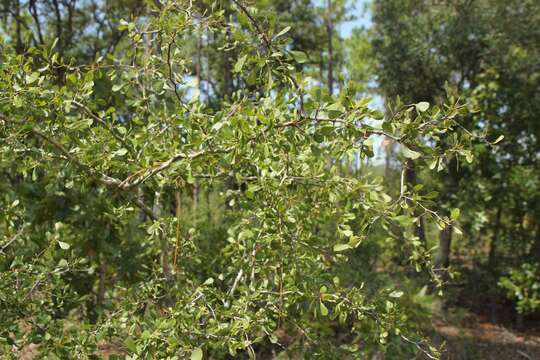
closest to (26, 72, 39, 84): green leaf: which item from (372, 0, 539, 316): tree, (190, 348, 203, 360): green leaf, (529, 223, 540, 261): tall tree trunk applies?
(190, 348, 203, 360): green leaf

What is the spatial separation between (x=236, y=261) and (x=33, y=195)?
3.83 ft

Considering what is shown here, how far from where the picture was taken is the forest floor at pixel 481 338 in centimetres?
588

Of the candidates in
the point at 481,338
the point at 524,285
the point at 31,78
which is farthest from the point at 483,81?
the point at 31,78

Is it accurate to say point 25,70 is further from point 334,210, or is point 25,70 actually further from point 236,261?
point 334,210

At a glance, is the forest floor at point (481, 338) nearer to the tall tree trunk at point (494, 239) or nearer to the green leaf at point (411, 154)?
the tall tree trunk at point (494, 239)

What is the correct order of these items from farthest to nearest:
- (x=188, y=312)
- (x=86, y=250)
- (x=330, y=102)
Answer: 1. (x=86, y=250)
2. (x=188, y=312)
3. (x=330, y=102)

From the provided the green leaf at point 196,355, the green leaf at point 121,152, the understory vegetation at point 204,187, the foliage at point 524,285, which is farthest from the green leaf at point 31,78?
the foliage at point 524,285

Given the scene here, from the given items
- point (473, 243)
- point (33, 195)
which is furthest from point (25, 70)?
point (473, 243)

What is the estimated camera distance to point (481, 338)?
21.4ft

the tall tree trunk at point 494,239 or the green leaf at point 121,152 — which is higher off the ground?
the green leaf at point 121,152

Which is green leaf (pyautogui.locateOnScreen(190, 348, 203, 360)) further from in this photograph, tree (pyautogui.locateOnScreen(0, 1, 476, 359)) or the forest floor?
the forest floor

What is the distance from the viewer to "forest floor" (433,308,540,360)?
5.88 meters

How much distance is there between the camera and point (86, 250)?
2619 millimetres

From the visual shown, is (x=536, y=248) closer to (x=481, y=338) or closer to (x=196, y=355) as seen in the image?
(x=481, y=338)
